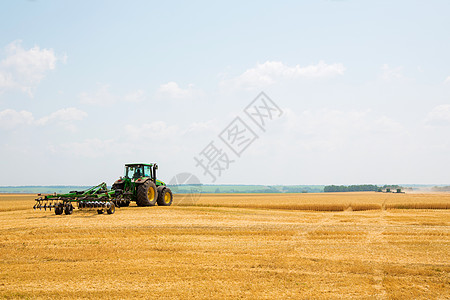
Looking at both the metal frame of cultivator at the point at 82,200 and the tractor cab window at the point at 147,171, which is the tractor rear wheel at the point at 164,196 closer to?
the tractor cab window at the point at 147,171

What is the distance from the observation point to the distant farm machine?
67.7 ft

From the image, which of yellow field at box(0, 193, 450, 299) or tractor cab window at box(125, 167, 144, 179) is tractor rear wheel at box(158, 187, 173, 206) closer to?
tractor cab window at box(125, 167, 144, 179)

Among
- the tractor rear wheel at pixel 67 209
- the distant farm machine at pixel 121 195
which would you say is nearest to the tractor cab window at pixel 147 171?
the distant farm machine at pixel 121 195

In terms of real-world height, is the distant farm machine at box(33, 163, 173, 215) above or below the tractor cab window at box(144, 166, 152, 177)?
below

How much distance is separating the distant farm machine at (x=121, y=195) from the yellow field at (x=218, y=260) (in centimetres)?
194

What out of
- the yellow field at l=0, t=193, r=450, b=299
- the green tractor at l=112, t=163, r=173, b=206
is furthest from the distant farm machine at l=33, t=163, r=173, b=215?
the yellow field at l=0, t=193, r=450, b=299

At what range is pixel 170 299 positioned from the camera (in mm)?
7801

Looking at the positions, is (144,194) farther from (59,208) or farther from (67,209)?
(59,208)

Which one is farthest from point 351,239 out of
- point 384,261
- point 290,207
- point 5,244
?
point 290,207

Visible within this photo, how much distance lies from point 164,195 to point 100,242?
13104 millimetres

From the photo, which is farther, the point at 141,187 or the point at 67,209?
the point at 141,187

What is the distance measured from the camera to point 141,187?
2447 cm

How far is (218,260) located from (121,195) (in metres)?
13.7

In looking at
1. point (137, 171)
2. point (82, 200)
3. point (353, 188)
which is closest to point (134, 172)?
point (137, 171)
